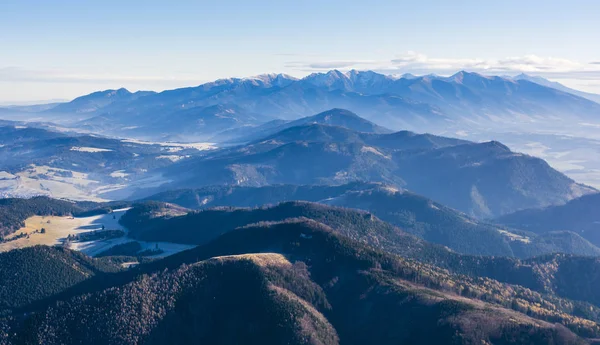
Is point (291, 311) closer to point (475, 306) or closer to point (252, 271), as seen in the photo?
point (252, 271)

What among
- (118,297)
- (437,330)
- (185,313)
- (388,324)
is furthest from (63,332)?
(437,330)

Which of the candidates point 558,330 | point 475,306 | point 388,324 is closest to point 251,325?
point 388,324

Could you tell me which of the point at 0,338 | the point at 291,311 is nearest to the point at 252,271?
the point at 291,311

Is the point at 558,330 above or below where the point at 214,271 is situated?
below

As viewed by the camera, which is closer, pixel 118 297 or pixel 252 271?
pixel 118 297

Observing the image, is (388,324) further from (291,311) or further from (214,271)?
(214,271)

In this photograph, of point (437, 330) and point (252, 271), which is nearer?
point (437, 330)

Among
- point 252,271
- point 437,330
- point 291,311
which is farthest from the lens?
point 252,271

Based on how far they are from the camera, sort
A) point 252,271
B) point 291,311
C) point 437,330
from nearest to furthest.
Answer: point 437,330
point 291,311
point 252,271
